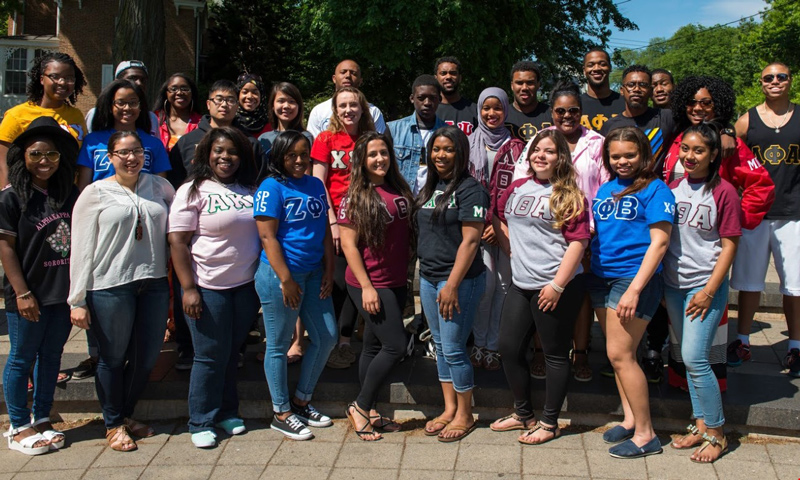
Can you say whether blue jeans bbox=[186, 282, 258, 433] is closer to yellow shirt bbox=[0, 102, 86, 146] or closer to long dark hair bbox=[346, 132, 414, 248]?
long dark hair bbox=[346, 132, 414, 248]

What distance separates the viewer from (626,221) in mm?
3885

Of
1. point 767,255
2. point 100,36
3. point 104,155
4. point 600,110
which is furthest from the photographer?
point 100,36

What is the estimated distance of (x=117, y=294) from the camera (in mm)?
4012

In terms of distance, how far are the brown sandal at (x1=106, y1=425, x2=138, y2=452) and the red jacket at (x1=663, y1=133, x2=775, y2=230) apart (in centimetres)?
377

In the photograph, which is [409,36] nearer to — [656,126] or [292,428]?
[656,126]

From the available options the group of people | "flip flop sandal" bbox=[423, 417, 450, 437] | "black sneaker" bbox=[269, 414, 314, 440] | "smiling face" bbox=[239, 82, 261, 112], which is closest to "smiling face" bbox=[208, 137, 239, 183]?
the group of people

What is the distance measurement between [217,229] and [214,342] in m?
0.69

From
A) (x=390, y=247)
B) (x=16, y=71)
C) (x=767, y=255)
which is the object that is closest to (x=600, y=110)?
(x=767, y=255)

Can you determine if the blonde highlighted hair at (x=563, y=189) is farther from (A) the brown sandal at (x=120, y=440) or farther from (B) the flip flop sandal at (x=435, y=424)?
(A) the brown sandal at (x=120, y=440)

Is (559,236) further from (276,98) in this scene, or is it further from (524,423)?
(276,98)

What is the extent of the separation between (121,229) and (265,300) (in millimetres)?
923

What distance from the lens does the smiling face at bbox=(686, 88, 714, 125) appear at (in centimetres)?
468

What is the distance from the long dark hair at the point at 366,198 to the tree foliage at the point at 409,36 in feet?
42.9

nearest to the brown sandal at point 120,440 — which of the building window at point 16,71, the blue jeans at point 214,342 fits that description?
the blue jeans at point 214,342
